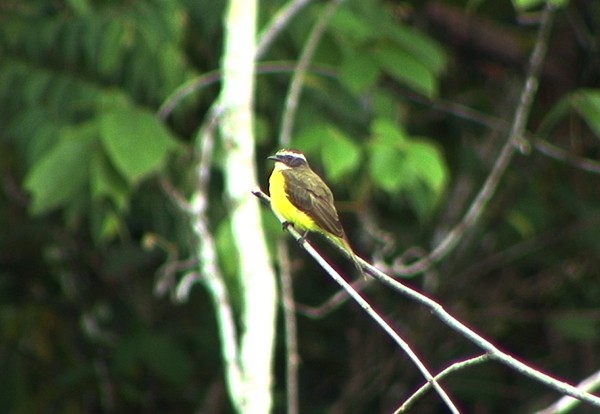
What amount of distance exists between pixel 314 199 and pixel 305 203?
4 centimetres

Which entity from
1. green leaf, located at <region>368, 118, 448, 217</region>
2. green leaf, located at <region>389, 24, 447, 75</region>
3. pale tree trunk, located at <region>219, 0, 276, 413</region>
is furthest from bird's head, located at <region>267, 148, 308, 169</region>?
green leaf, located at <region>389, 24, 447, 75</region>

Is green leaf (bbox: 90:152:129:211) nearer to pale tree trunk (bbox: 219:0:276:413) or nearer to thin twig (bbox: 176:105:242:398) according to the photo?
thin twig (bbox: 176:105:242:398)

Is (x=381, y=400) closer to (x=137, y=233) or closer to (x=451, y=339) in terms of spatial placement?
(x=451, y=339)

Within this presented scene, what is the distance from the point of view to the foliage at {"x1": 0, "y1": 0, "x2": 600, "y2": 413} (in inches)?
220

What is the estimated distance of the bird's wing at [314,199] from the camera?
3369 millimetres

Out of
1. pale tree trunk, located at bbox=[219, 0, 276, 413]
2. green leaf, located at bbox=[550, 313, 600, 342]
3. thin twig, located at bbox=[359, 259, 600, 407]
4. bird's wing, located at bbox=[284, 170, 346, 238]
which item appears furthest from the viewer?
green leaf, located at bbox=[550, 313, 600, 342]

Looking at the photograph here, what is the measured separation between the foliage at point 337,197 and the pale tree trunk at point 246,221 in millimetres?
291

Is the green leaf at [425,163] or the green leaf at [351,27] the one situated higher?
the green leaf at [351,27]

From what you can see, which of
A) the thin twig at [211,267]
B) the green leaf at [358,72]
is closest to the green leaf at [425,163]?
the green leaf at [358,72]

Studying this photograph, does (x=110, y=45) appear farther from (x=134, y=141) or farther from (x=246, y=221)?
(x=246, y=221)

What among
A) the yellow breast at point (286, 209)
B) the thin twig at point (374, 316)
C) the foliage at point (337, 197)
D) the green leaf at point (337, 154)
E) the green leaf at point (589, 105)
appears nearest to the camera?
the thin twig at point (374, 316)

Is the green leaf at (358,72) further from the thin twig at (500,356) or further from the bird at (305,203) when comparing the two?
the thin twig at (500,356)

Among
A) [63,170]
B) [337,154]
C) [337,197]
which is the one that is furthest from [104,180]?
[337,197]

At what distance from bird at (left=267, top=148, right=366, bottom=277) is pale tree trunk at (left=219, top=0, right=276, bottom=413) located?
945 millimetres
